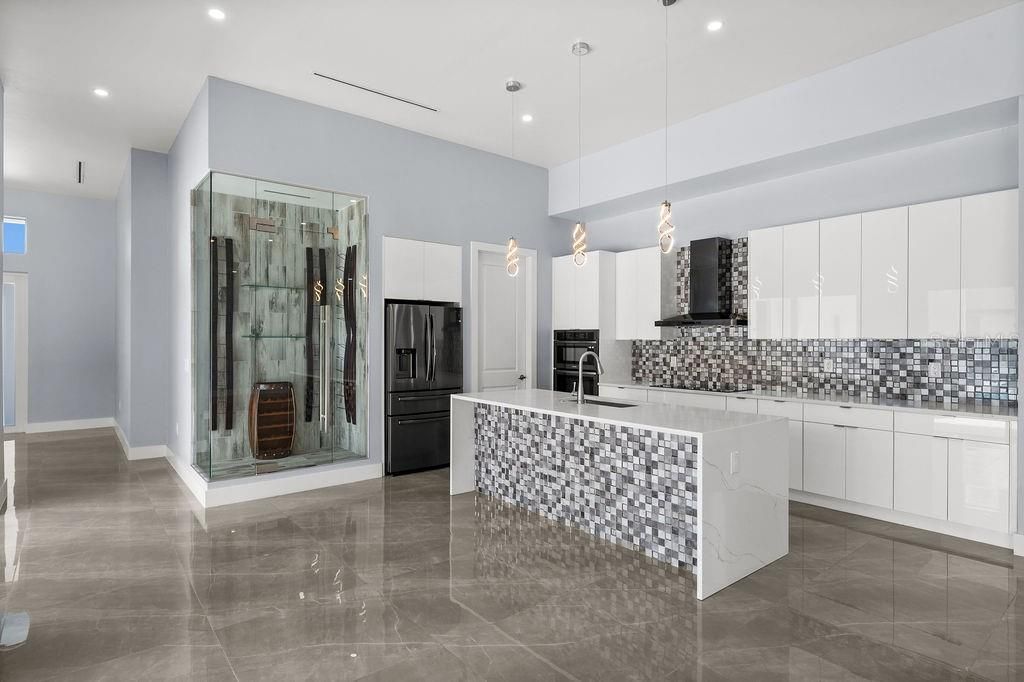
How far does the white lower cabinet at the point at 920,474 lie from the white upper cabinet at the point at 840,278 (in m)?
0.93

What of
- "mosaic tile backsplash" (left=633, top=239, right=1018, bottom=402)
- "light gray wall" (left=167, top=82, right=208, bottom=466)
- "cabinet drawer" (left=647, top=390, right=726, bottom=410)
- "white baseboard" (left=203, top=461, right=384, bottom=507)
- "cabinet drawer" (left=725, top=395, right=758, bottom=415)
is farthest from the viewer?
"cabinet drawer" (left=647, top=390, right=726, bottom=410)

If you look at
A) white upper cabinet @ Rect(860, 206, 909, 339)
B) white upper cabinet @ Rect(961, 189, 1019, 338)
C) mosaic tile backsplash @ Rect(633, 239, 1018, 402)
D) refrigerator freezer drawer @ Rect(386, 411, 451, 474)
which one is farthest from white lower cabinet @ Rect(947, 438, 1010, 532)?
refrigerator freezer drawer @ Rect(386, 411, 451, 474)

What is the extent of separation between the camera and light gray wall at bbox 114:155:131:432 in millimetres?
6363

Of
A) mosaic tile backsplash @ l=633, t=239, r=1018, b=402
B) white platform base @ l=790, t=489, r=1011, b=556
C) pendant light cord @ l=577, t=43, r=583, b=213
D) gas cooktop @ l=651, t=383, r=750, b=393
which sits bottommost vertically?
white platform base @ l=790, t=489, r=1011, b=556

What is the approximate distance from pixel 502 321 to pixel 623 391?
5.07 feet

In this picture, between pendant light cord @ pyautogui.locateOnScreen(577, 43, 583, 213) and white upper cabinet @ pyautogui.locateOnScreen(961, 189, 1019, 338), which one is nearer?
white upper cabinet @ pyautogui.locateOnScreen(961, 189, 1019, 338)

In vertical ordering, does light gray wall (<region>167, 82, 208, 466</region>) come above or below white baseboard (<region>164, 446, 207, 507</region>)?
above

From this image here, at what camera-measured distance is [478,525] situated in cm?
403

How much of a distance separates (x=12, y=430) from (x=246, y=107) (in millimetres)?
6552

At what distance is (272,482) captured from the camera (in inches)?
186

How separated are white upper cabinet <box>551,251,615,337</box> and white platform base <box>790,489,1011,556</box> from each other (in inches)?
103

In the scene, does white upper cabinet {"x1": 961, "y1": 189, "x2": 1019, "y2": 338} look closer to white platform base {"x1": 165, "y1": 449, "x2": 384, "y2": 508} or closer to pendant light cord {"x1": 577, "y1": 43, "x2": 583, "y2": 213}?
pendant light cord {"x1": 577, "y1": 43, "x2": 583, "y2": 213}

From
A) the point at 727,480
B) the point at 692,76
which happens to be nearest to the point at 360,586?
the point at 727,480

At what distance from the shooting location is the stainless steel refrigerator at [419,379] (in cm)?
539
